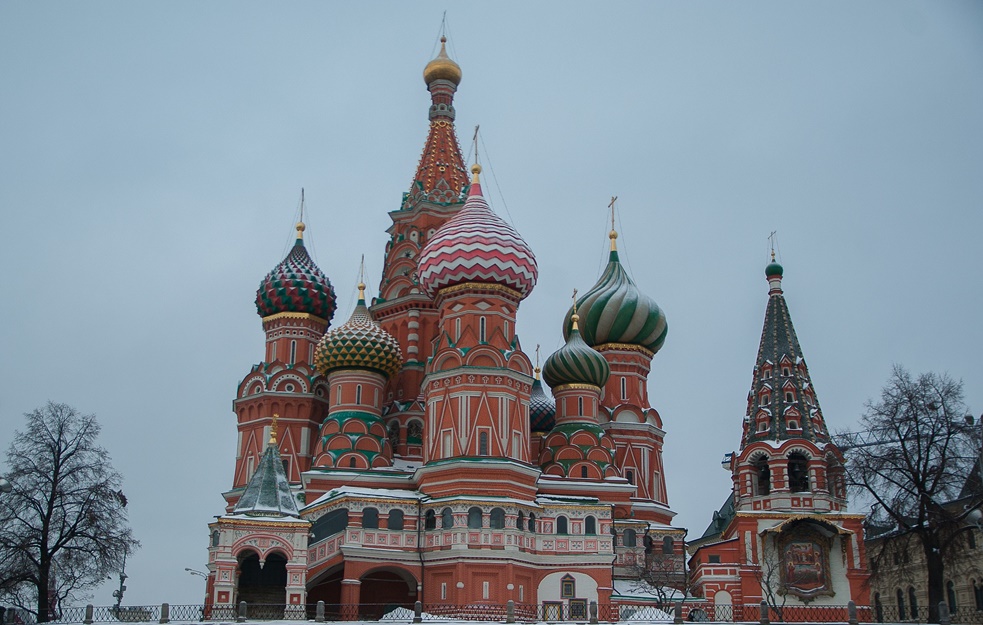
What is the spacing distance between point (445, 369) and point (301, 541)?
857 centimetres

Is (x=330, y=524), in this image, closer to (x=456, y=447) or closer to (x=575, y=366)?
(x=456, y=447)

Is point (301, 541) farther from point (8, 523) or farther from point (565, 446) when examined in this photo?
point (565, 446)

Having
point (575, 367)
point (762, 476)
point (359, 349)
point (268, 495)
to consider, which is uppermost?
point (359, 349)

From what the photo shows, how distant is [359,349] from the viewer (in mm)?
42281

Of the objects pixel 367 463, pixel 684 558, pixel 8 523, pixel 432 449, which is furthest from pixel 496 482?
pixel 8 523

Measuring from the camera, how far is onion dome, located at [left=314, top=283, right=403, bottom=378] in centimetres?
4228

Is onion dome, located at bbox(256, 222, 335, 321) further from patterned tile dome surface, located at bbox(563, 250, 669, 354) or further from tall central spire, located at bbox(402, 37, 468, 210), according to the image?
patterned tile dome surface, located at bbox(563, 250, 669, 354)

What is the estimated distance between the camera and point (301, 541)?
33.2 m

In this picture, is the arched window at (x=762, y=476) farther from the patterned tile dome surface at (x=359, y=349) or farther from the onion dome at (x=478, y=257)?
the patterned tile dome surface at (x=359, y=349)

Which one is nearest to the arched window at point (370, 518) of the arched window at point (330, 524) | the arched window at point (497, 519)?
the arched window at point (330, 524)

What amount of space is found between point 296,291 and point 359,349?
18.4 ft

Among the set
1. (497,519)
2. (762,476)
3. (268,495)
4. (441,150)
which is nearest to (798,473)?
(762,476)

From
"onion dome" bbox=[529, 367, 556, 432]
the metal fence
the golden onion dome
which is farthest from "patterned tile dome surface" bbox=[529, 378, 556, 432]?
the golden onion dome

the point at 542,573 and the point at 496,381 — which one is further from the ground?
the point at 496,381
